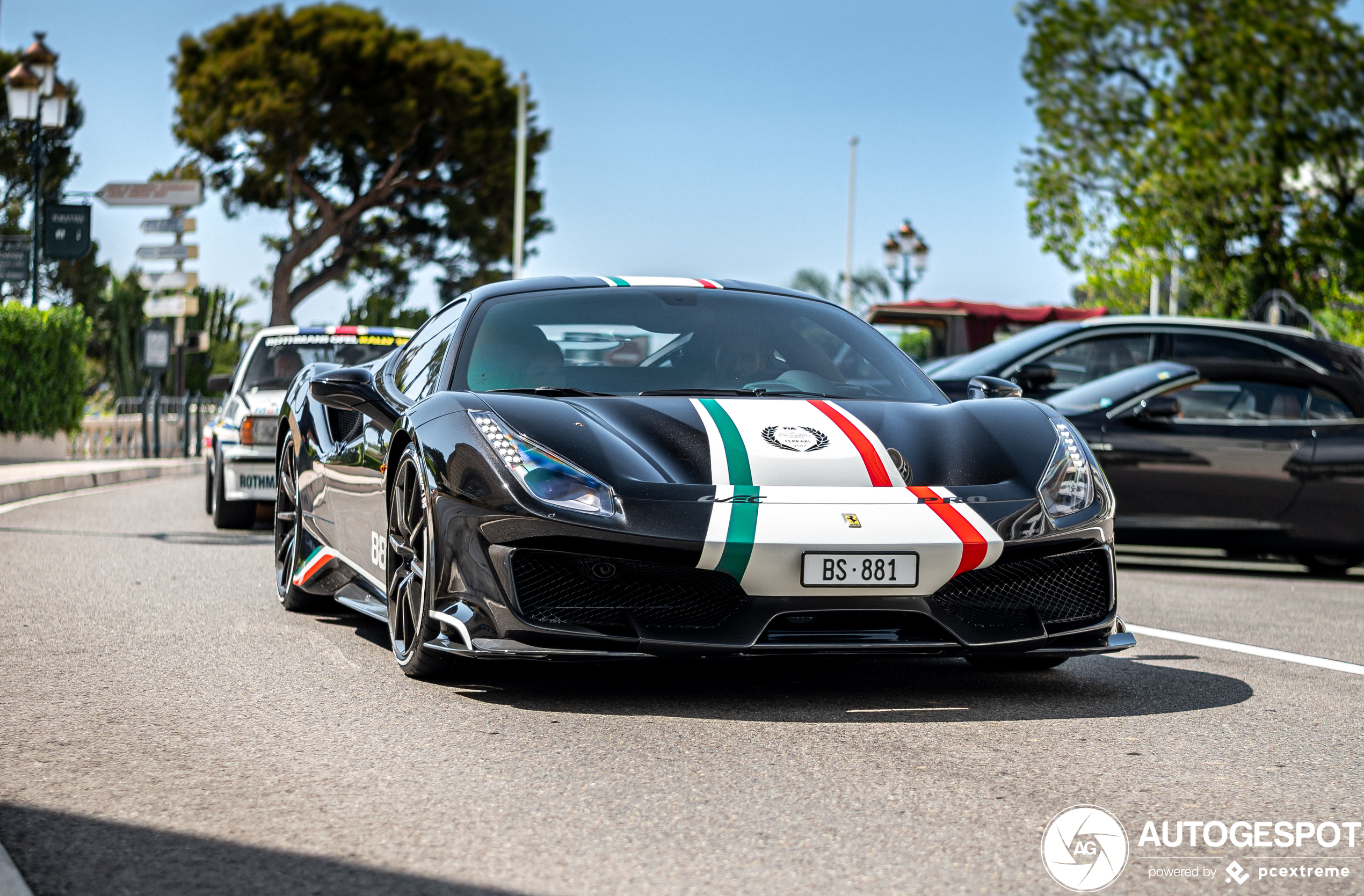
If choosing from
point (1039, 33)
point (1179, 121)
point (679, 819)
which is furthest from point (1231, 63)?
point (679, 819)

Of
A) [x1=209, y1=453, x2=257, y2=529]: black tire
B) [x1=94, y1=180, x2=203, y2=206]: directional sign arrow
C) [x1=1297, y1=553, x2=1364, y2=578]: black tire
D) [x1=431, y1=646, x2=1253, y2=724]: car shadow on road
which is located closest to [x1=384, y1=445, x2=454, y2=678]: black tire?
[x1=431, y1=646, x2=1253, y2=724]: car shadow on road

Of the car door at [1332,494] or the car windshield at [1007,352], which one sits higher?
the car windshield at [1007,352]

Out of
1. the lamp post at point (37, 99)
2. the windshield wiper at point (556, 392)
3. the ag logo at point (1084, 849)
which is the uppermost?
the lamp post at point (37, 99)

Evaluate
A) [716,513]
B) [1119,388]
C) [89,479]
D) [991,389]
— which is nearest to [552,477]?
[716,513]

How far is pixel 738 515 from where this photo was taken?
4.60 meters

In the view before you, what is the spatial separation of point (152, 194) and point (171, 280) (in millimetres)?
2699

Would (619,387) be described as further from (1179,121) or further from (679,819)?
(1179,121)

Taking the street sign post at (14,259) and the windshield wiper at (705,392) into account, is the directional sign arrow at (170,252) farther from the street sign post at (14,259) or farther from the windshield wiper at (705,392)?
the windshield wiper at (705,392)

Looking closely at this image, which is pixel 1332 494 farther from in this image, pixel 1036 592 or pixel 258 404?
pixel 258 404

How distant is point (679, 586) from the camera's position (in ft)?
15.1

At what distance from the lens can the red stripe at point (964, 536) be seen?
185 inches

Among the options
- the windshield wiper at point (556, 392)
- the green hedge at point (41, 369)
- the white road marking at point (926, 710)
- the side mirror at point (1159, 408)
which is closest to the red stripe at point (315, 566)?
the windshield wiper at point (556, 392)

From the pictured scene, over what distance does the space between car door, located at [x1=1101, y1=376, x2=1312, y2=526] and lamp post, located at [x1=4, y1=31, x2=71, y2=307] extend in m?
14.7

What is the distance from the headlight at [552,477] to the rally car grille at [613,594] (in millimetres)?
144
